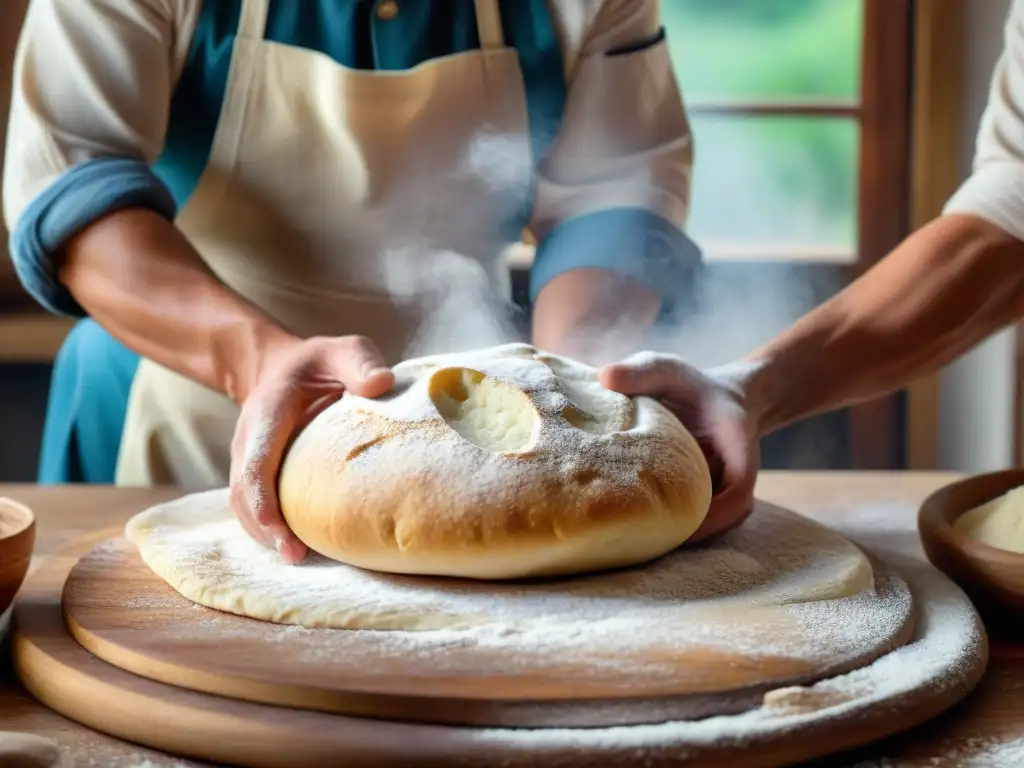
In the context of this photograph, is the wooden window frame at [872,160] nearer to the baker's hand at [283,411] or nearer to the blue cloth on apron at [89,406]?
the blue cloth on apron at [89,406]

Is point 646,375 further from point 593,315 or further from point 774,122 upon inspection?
point 774,122

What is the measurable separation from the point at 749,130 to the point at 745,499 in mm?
1702

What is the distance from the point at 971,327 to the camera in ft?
4.42

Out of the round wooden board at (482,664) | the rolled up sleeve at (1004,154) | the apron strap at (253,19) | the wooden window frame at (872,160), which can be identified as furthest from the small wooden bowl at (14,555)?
the wooden window frame at (872,160)

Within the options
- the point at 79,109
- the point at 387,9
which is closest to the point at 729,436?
the point at 387,9

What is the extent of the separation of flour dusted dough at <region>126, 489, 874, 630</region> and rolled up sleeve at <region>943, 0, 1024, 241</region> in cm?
48

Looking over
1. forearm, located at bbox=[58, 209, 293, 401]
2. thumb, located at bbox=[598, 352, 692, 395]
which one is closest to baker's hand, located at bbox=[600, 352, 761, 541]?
thumb, located at bbox=[598, 352, 692, 395]

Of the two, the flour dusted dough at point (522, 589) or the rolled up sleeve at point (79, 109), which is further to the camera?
the rolled up sleeve at point (79, 109)

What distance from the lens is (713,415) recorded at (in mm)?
1099

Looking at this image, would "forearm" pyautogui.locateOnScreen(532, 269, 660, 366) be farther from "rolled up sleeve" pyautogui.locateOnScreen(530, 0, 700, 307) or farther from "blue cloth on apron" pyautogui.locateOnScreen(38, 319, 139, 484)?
"blue cloth on apron" pyautogui.locateOnScreen(38, 319, 139, 484)

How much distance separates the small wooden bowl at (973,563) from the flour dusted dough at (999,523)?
0.02 metres

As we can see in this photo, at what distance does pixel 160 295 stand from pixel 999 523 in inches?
36.1

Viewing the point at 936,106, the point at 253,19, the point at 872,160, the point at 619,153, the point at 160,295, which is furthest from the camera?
the point at 872,160

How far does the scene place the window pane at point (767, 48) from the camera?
8.08 feet
